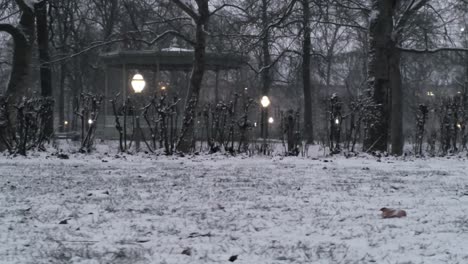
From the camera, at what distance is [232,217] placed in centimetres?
480

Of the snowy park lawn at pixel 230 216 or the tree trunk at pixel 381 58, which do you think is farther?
the tree trunk at pixel 381 58

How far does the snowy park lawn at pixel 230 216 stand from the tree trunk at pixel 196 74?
394 centimetres

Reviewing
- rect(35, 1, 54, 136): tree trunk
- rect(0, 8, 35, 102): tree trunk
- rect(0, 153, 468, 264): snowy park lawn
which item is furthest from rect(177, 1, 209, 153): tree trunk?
rect(35, 1, 54, 136): tree trunk

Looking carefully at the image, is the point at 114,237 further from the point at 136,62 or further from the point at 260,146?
the point at 136,62

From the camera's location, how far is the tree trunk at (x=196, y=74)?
12.7 meters

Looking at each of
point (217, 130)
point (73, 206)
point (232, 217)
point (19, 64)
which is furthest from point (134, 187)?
point (19, 64)

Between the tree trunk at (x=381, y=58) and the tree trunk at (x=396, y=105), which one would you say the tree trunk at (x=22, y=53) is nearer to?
the tree trunk at (x=381, y=58)

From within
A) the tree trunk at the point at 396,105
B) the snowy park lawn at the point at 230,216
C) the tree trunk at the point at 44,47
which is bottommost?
the snowy park lawn at the point at 230,216

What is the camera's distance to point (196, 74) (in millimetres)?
15195

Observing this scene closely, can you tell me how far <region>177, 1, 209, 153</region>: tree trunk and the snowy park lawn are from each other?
3.94m

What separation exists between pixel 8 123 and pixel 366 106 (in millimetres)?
8420

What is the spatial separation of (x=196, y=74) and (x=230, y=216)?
10.7 meters

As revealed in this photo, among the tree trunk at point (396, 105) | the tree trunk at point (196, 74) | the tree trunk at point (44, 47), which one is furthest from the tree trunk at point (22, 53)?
the tree trunk at point (396, 105)

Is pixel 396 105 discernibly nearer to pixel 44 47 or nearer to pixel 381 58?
pixel 381 58
